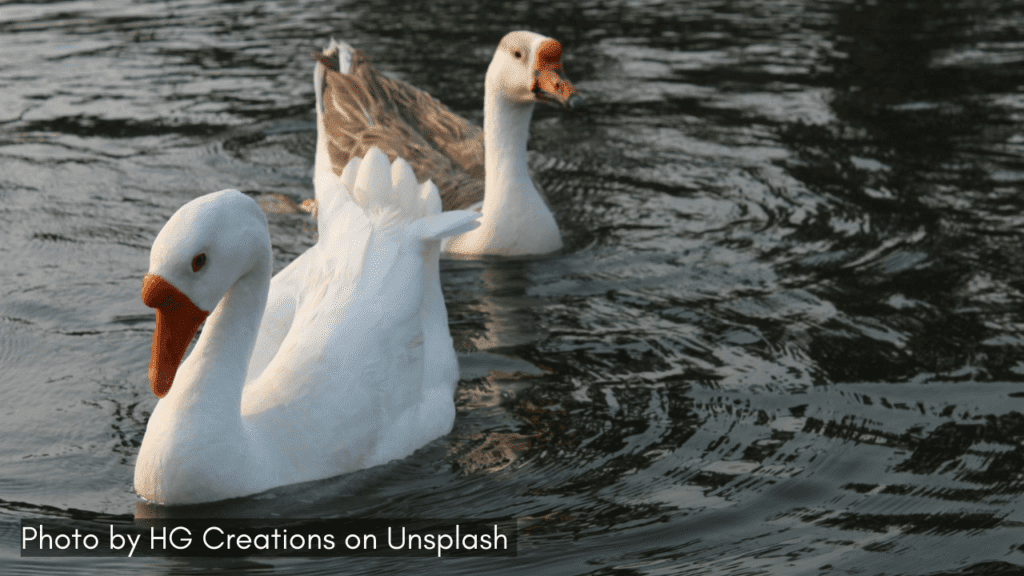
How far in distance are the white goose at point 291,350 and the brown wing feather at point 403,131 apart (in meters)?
2.22

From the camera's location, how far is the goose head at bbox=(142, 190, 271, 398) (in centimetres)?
444

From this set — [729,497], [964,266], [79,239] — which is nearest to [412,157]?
[79,239]

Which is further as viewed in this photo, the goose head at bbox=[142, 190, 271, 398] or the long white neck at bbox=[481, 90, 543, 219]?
the long white neck at bbox=[481, 90, 543, 219]

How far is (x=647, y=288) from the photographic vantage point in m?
7.53

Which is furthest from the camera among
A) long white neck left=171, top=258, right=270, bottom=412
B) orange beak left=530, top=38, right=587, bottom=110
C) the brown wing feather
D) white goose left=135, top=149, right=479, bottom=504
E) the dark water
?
the brown wing feather

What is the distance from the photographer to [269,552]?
15.3 ft

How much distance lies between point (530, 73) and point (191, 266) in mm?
3968

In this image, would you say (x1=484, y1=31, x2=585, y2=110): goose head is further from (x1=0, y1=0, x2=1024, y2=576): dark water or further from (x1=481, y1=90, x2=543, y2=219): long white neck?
(x1=0, y1=0, x2=1024, y2=576): dark water

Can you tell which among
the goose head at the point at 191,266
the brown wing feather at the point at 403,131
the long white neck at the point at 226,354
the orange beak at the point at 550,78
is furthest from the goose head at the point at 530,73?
the goose head at the point at 191,266

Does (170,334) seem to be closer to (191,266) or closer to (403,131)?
(191,266)

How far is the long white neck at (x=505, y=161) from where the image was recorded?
8117mm

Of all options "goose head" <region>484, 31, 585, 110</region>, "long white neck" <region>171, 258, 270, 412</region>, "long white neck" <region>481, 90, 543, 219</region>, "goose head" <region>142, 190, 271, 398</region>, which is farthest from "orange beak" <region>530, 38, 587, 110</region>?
"goose head" <region>142, 190, 271, 398</region>

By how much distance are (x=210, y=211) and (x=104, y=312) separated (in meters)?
2.87

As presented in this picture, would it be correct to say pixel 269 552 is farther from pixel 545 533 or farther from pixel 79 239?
pixel 79 239
